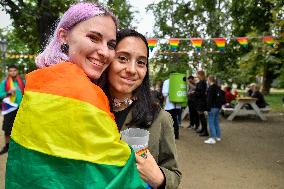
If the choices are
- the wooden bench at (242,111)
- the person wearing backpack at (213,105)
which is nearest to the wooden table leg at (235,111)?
the wooden bench at (242,111)

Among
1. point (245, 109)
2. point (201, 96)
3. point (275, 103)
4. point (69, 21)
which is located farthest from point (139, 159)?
point (275, 103)

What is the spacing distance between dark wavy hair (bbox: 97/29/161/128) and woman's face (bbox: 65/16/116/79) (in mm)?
265

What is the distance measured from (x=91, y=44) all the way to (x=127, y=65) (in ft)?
1.11

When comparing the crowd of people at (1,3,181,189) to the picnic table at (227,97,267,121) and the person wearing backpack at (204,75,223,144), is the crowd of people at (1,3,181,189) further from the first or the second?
the picnic table at (227,97,267,121)

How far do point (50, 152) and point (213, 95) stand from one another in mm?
8905

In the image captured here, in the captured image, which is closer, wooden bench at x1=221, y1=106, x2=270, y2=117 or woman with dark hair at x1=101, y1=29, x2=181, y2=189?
woman with dark hair at x1=101, y1=29, x2=181, y2=189

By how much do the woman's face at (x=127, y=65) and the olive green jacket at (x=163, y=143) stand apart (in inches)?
5.8

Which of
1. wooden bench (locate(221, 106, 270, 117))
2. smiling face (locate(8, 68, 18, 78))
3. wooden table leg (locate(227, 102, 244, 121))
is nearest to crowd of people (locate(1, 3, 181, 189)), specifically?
smiling face (locate(8, 68, 18, 78))

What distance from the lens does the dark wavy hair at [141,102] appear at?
5.80 ft

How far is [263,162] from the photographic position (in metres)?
7.80

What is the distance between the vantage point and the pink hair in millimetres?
1488

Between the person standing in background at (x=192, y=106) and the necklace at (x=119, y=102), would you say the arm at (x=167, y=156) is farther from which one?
the person standing in background at (x=192, y=106)

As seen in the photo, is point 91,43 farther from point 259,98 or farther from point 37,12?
point 259,98

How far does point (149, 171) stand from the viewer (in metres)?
1.51
